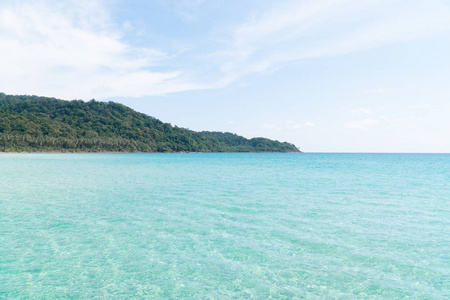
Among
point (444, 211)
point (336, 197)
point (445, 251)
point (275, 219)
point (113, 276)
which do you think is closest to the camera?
point (113, 276)

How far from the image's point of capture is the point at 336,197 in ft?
63.5

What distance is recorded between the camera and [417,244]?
383 inches

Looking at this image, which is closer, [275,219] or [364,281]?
[364,281]

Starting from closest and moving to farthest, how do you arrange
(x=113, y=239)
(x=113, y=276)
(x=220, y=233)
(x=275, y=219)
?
1. (x=113, y=276)
2. (x=113, y=239)
3. (x=220, y=233)
4. (x=275, y=219)

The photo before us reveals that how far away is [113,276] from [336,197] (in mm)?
15969

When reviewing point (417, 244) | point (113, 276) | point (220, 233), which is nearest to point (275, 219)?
point (220, 233)

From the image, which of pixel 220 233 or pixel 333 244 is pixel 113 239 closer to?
pixel 220 233

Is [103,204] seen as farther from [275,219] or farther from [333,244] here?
[333,244]

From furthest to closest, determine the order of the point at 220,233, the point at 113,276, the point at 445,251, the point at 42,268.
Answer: the point at 220,233
the point at 445,251
the point at 42,268
the point at 113,276

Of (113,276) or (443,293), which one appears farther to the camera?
(113,276)

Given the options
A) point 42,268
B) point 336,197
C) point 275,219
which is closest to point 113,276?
point 42,268

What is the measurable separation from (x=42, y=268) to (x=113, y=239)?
252cm

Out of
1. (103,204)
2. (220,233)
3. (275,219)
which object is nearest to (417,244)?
(275,219)

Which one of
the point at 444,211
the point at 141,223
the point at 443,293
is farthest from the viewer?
the point at 444,211
